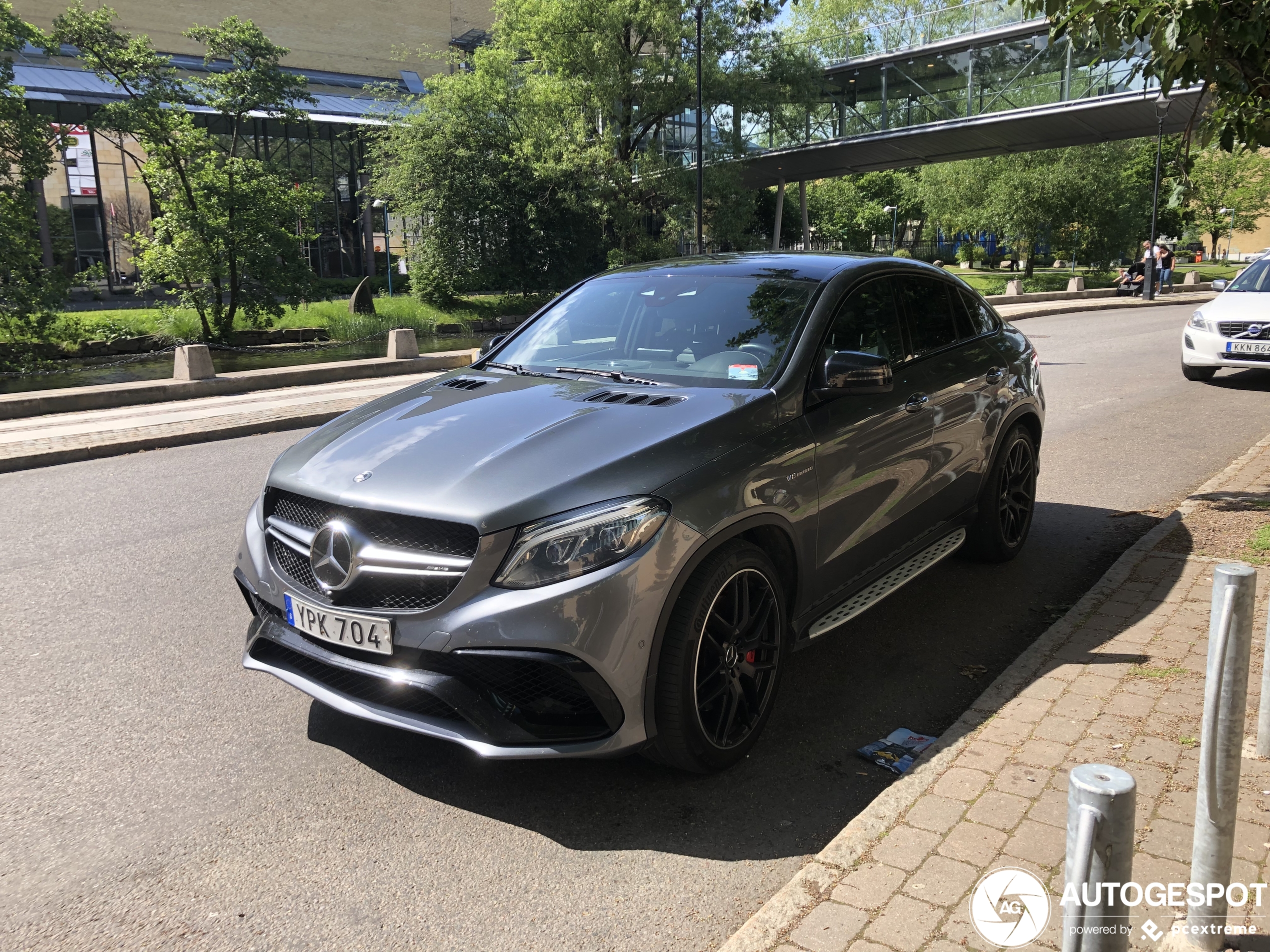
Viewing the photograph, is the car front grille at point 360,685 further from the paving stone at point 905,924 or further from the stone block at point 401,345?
the stone block at point 401,345

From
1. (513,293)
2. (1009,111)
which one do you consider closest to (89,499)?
(513,293)

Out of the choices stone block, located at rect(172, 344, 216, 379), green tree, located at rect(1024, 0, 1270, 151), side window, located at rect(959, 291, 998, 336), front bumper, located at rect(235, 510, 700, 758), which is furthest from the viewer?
stone block, located at rect(172, 344, 216, 379)

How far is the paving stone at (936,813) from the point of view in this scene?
2.97 m

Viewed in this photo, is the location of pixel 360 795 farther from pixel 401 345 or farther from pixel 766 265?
pixel 401 345

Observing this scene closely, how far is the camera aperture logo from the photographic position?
97.7 inches

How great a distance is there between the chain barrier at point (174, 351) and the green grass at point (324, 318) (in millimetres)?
662

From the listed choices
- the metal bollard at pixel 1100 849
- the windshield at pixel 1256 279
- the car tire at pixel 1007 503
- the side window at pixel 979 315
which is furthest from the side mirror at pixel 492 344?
the windshield at pixel 1256 279

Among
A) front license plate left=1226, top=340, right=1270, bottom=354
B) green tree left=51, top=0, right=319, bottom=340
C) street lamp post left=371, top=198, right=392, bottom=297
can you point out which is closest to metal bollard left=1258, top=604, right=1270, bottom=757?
front license plate left=1226, top=340, right=1270, bottom=354

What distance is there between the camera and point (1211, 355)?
1322 centimetres

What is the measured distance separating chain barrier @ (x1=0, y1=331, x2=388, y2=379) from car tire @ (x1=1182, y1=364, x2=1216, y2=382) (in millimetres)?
15139

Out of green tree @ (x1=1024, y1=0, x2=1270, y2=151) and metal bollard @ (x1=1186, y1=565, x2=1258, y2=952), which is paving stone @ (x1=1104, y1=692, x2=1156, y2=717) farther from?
green tree @ (x1=1024, y1=0, x2=1270, y2=151)

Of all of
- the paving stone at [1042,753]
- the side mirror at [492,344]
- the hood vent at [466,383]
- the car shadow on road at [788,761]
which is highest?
the side mirror at [492,344]

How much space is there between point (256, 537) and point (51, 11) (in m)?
53.8

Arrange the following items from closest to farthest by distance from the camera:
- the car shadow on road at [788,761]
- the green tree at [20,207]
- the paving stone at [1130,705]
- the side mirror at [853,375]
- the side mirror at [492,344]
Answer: the car shadow on road at [788,761] → the paving stone at [1130,705] → the side mirror at [853,375] → the side mirror at [492,344] → the green tree at [20,207]
